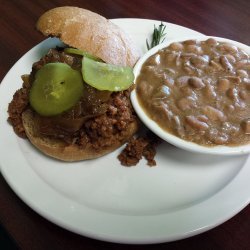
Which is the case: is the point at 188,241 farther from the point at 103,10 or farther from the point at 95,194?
the point at 103,10

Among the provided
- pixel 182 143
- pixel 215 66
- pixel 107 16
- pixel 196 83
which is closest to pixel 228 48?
pixel 215 66

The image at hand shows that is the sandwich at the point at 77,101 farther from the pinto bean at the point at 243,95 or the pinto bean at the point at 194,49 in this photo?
the pinto bean at the point at 243,95

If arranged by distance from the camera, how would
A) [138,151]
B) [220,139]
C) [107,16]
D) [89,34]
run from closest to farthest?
[220,139], [138,151], [89,34], [107,16]

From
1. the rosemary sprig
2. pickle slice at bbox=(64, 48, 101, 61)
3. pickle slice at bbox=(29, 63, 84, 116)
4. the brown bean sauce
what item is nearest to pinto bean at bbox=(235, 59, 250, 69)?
the brown bean sauce

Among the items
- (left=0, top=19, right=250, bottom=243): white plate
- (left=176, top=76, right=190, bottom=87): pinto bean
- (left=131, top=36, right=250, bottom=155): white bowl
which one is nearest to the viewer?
(left=0, top=19, right=250, bottom=243): white plate

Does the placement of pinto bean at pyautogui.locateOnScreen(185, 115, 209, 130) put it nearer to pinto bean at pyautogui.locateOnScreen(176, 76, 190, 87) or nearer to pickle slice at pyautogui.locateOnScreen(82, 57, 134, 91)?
pinto bean at pyautogui.locateOnScreen(176, 76, 190, 87)

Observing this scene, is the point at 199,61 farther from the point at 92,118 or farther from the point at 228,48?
the point at 92,118
